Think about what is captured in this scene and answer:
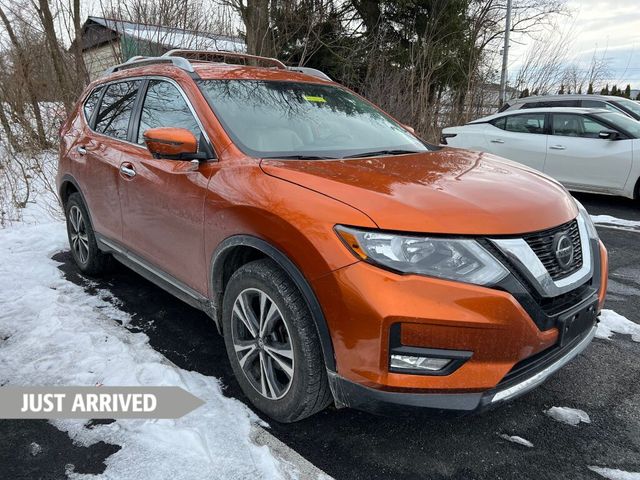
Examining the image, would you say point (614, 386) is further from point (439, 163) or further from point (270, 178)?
point (270, 178)

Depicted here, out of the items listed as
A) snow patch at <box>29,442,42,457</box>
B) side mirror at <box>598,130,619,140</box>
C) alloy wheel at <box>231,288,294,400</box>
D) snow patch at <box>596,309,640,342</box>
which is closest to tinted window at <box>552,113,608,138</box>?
side mirror at <box>598,130,619,140</box>

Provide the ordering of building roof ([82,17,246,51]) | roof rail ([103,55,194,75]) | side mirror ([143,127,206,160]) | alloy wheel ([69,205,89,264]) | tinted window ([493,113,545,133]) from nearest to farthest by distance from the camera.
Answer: side mirror ([143,127,206,160]) < roof rail ([103,55,194,75]) < alloy wheel ([69,205,89,264]) < tinted window ([493,113,545,133]) < building roof ([82,17,246,51])

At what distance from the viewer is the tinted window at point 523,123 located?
8.07 m

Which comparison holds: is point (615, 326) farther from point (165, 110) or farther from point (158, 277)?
point (165, 110)

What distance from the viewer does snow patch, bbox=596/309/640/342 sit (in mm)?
3352

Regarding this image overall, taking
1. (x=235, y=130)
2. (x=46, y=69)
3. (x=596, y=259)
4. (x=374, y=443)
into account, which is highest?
(x=46, y=69)

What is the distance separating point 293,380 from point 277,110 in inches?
66.4

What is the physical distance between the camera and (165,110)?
10.5ft

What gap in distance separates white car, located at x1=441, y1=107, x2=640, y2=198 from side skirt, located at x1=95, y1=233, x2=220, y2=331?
672 cm

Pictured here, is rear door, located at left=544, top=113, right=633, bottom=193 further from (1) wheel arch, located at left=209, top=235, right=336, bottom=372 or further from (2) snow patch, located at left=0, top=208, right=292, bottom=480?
(2) snow patch, located at left=0, top=208, right=292, bottom=480

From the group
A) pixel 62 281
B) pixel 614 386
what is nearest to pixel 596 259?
pixel 614 386

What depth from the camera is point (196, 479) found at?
6.63 ft

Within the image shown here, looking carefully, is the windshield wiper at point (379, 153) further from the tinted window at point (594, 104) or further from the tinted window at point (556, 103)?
the tinted window at point (594, 104)

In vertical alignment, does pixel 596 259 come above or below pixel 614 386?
above
